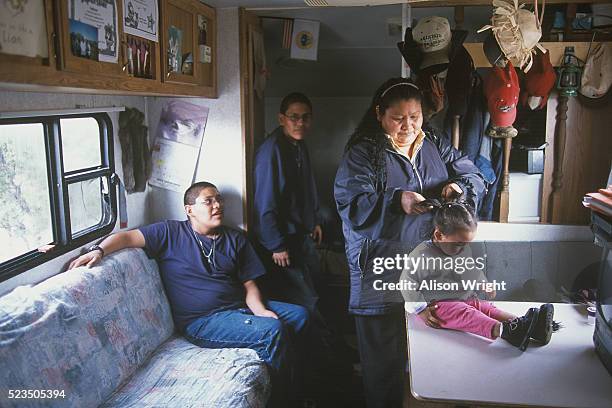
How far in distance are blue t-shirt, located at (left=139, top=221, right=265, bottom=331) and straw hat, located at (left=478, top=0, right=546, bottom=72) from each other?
4.66 feet

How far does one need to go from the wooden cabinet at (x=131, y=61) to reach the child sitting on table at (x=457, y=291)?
1.16 meters

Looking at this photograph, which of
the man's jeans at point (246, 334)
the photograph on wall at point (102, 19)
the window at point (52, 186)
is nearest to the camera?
the photograph on wall at point (102, 19)

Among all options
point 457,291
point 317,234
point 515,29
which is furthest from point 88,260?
point 515,29

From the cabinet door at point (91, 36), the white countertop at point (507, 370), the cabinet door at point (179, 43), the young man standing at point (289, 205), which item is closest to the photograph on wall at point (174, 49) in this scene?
the cabinet door at point (179, 43)

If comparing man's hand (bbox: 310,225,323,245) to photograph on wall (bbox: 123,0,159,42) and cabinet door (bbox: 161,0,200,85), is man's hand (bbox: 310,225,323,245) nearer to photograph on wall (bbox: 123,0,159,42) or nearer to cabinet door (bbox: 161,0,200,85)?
cabinet door (bbox: 161,0,200,85)

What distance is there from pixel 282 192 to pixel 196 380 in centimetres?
101

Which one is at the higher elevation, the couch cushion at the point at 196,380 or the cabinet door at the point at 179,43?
the cabinet door at the point at 179,43

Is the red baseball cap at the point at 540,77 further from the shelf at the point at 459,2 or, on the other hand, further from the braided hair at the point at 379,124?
the braided hair at the point at 379,124

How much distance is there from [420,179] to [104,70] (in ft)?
4.41

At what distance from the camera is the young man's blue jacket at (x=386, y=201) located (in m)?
2.40

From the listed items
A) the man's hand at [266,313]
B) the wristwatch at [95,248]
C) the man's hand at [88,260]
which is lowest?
the man's hand at [266,313]

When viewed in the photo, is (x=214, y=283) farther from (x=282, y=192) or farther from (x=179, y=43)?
(x=179, y=43)

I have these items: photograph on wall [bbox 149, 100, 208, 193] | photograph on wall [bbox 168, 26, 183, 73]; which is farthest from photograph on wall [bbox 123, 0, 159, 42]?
photograph on wall [bbox 149, 100, 208, 193]

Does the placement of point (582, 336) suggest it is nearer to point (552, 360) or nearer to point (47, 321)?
point (552, 360)
